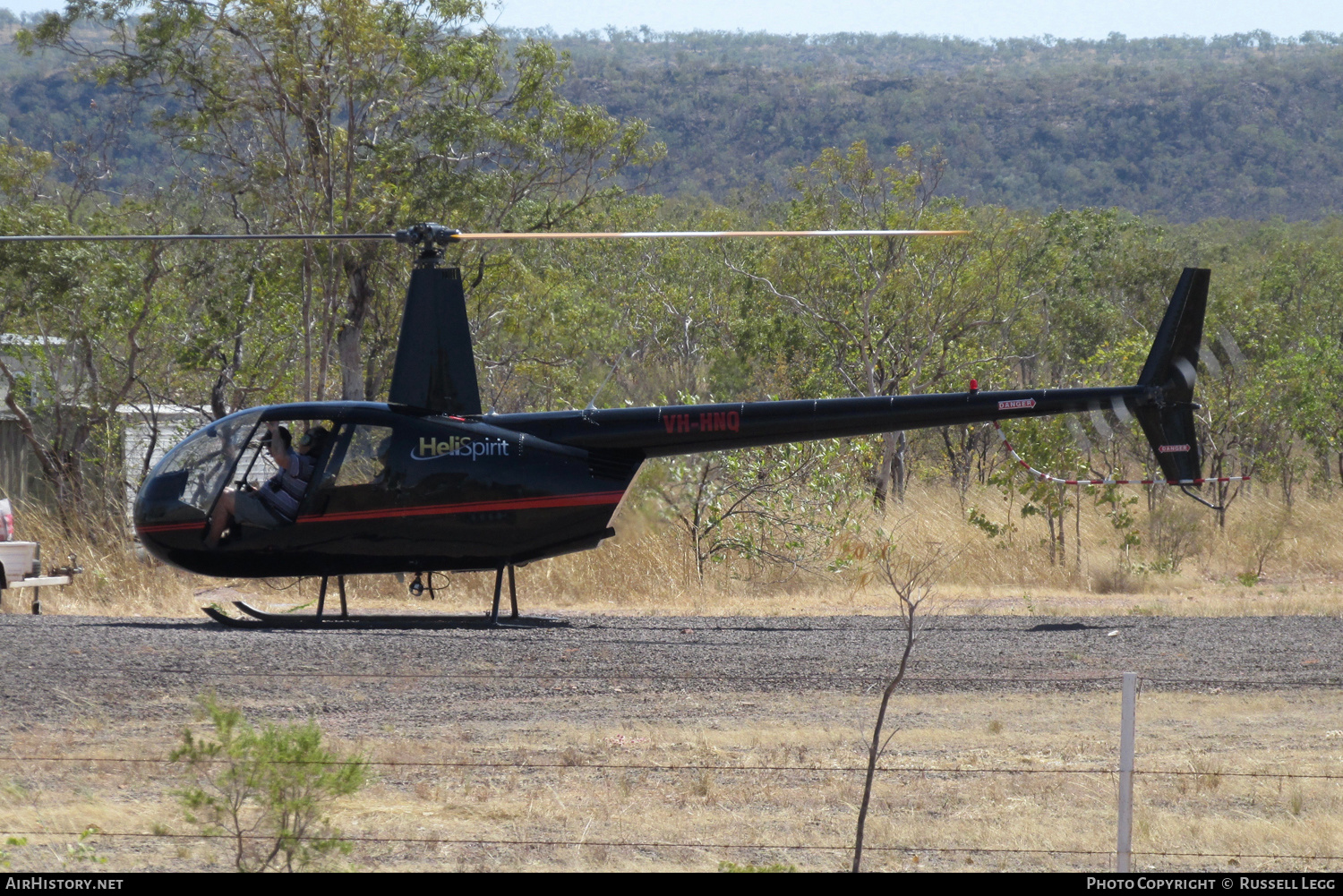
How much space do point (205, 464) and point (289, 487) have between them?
2.14 feet

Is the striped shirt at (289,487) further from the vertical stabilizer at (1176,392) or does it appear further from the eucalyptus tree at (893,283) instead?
the eucalyptus tree at (893,283)

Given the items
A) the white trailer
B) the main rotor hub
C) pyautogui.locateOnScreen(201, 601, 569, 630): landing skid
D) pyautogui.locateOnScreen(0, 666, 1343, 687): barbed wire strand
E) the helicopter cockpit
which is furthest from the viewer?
the white trailer

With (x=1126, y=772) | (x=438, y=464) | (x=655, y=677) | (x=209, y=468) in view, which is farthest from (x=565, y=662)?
(x=1126, y=772)

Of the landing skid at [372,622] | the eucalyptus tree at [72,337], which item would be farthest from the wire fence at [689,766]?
the eucalyptus tree at [72,337]

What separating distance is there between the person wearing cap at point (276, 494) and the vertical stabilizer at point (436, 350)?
0.77m

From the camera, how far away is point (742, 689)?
9.68 m

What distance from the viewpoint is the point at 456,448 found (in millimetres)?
9805

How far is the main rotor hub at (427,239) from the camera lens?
30.4 ft

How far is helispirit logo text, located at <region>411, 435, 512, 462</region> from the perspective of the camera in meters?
9.77

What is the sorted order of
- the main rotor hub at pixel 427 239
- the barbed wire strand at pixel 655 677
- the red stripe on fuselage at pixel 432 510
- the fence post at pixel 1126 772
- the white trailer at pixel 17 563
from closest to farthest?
the fence post at pixel 1126 772, the main rotor hub at pixel 427 239, the barbed wire strand at pixel 655 677, the red stripe on fuselage at pixel 432 510, the white trailer at pixel 17 563

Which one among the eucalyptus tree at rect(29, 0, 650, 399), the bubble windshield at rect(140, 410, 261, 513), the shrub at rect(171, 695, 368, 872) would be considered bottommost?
the shrub at rect(171, 695, 368, 872)

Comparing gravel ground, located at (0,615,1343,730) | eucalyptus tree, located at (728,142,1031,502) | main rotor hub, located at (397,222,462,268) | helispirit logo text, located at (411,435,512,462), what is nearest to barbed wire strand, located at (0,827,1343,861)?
gravel ground, located at (0,615,1343,730)

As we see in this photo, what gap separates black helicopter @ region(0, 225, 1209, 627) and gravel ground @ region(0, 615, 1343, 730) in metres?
0.66

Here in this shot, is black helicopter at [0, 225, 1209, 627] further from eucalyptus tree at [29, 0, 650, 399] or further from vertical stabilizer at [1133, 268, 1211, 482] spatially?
eucalyptus tree at [29, 0, 650, 399]
